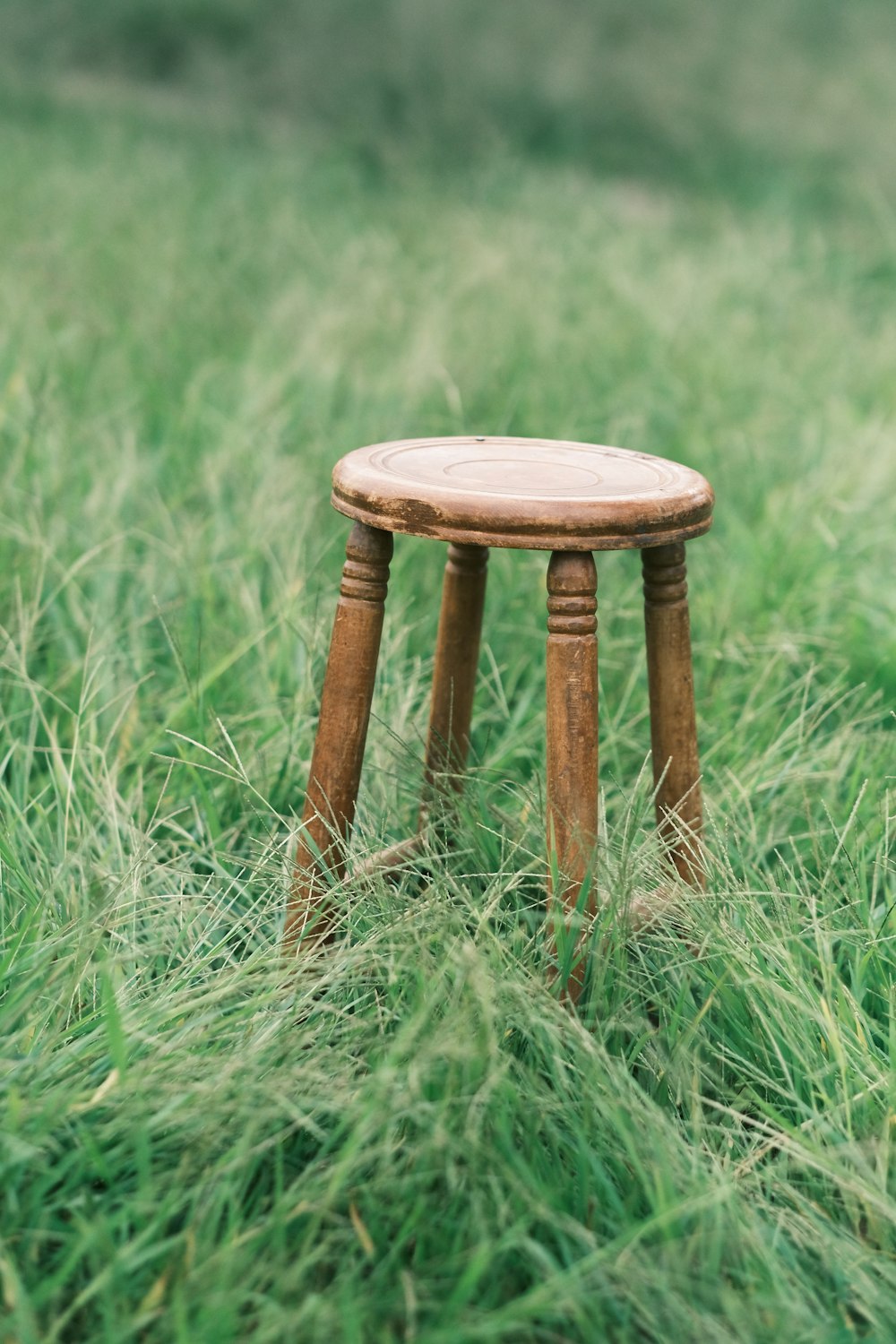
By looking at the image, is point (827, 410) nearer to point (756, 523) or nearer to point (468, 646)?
point (756, 523)

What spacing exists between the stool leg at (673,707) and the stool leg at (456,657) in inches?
11.0

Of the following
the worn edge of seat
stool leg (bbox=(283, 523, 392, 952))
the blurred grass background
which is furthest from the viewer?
the blurred grass background

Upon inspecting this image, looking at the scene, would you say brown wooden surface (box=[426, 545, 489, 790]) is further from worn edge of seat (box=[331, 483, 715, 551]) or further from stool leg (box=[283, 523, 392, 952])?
worn edge of seat (box=[331, 483, 715, 551])

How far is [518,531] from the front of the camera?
142 centimetres

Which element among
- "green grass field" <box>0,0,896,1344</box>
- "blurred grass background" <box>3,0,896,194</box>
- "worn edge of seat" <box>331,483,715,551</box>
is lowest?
"green grass field" <box>0,0,896,1344</box>

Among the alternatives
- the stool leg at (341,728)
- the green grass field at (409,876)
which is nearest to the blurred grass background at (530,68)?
the green grass field at (409,876)

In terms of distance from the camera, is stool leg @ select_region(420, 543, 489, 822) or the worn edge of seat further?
stool leg @ select_region(420, 543, 489, 822)

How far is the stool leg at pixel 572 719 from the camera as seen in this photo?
147 cm

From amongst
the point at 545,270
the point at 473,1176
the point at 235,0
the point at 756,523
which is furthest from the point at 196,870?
the point at 235,0

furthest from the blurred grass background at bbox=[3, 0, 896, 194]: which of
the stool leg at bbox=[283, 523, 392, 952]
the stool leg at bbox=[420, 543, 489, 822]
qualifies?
the stool leg at bbox=[283, 523, 392, 952]

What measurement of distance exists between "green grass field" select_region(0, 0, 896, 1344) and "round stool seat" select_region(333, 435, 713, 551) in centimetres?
36

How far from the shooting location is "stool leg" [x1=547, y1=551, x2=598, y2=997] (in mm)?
1470

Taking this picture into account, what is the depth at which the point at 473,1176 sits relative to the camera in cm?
121

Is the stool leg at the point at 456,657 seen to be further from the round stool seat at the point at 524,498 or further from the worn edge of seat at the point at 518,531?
the worn edge of seat at the point at 518,531
